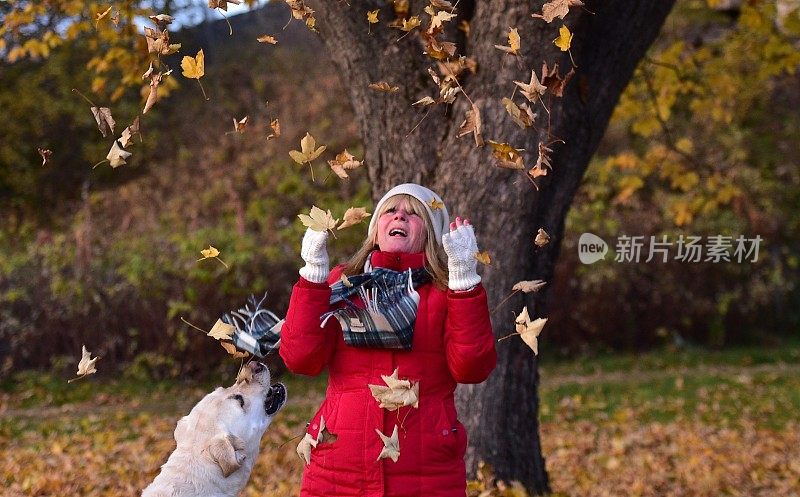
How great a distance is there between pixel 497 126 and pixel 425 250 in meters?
1.42

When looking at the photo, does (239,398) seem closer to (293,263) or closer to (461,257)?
(461,257)

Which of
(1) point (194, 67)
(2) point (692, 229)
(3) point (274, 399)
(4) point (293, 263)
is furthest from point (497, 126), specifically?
(2) point (692, 229)

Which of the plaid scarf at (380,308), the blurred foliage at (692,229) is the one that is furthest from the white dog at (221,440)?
the blurred foliage at (692,229)

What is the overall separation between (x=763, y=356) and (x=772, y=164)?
A: 5128 millimetres

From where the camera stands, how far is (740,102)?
15.9 meters

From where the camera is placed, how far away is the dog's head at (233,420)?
3.16m

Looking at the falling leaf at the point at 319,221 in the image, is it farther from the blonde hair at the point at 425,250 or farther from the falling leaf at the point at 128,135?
the falling leaf at the point at 128,135

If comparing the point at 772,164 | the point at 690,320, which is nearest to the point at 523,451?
the point at 690,320

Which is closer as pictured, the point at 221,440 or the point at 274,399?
the point at 221,440

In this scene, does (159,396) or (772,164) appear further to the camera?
(772,164)

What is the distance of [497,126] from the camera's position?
4.41 m

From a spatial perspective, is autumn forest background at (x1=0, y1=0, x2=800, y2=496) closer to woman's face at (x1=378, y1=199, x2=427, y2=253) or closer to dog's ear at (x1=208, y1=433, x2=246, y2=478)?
woman's face at (x1=378, y1=199, x2=427, y2=253)

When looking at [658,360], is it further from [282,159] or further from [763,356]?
[282,159]

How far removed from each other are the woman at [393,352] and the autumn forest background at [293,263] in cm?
75
